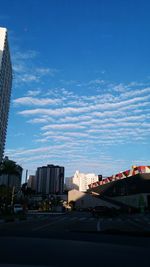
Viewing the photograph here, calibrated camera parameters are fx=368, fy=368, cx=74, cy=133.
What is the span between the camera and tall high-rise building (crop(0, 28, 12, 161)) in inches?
4894

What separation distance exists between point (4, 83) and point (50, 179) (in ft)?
251

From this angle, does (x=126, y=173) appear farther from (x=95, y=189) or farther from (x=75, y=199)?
(x=95, y=189)

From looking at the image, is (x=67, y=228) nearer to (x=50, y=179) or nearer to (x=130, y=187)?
(x=130, y=187)

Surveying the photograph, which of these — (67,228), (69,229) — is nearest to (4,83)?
(67,228)

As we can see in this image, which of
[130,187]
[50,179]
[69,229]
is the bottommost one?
[69,229]

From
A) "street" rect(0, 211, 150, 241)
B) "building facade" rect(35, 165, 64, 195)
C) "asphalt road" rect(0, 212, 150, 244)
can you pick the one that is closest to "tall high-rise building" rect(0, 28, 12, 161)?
"building facade" rect(35, 165, 64, 195)

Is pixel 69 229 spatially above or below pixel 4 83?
below

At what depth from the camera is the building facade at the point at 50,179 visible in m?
191

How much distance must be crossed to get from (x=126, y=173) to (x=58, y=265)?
10326 cm

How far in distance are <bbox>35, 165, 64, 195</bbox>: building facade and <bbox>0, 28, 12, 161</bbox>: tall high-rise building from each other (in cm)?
6309

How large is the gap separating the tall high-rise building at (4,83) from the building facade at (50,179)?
63086 mm

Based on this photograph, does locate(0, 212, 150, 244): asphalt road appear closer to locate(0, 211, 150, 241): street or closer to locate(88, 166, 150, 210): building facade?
locate(0, 211, 150, 241): street

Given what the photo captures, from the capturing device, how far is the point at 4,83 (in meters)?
130

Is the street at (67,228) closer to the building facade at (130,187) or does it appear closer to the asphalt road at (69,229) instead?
the asphalt road at (69,229)
